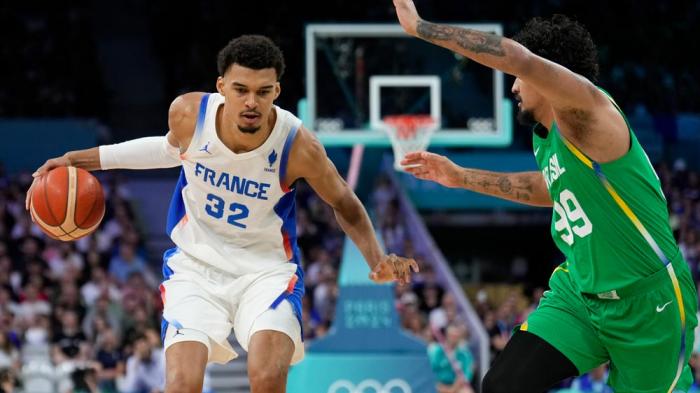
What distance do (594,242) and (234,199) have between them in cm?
172

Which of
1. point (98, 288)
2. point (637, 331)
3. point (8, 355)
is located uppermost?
point (637, 331)

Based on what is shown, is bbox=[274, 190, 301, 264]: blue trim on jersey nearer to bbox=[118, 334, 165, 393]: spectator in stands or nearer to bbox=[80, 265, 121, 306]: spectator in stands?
bbox=[118, 334, 165, 393]: spectator in stands

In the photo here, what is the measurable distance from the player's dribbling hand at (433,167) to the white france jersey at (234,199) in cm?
58

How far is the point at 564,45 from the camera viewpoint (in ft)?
13.9

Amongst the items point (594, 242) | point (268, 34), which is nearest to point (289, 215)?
point (594, 242)

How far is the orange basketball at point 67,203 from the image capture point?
5.21 m

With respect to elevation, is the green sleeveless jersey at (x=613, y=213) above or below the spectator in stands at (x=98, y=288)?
above

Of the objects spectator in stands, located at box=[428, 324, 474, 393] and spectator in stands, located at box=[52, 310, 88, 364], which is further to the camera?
spectator in stands, located at box=[52, 310, 88, 364]

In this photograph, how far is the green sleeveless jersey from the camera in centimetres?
413

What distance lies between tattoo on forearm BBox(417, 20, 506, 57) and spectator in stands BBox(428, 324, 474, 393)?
6857 mm

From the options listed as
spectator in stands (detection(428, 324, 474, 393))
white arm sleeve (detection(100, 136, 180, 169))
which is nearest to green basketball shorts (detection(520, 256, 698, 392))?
white arm sleeve (detection(100, 136, 180, 169))

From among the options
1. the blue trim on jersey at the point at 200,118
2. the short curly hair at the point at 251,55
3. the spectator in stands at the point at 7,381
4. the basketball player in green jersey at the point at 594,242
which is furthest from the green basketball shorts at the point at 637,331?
the spectator in stands at the point at 7,381

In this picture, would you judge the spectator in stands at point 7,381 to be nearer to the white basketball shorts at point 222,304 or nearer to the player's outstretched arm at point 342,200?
the white basketball shorts at point 222,304

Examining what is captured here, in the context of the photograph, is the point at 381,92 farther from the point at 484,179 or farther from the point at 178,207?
the point at 484,179
